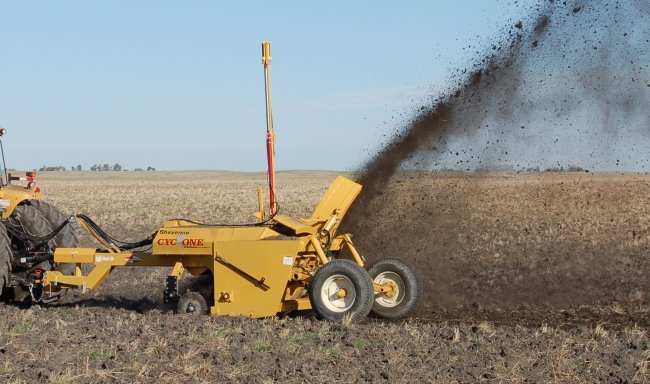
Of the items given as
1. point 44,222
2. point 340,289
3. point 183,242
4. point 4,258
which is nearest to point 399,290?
point 340,289

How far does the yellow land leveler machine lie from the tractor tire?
26.5 inches

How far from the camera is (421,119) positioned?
10.2 m

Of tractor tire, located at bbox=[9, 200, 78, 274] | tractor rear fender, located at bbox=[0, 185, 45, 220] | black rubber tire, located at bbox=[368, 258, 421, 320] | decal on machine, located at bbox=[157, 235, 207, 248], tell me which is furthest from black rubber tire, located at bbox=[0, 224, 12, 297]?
black rubber tire, located at bbox=[368, 258, 421, 320]

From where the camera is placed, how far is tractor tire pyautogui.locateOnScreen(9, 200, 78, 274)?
1052 cm

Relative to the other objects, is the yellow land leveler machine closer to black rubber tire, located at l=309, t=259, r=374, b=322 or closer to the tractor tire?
black rubber tire, located at l=309, t=259, r=374, b=322

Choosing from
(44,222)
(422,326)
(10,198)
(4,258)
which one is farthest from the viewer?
(44,222)

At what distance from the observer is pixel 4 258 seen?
954 centimetres

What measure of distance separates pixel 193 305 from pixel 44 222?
2.96 m

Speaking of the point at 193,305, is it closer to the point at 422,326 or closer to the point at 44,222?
the point at 422,326

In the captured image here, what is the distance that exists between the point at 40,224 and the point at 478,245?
25.5ft

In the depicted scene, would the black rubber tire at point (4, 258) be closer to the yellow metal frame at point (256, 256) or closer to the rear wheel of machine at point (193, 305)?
the yellow metal frame at point (256, 256)

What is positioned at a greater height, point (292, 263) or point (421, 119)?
point (421, 119)

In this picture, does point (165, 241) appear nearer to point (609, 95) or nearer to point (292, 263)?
point (292, 263)

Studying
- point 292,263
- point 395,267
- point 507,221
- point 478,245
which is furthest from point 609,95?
point 507,221
